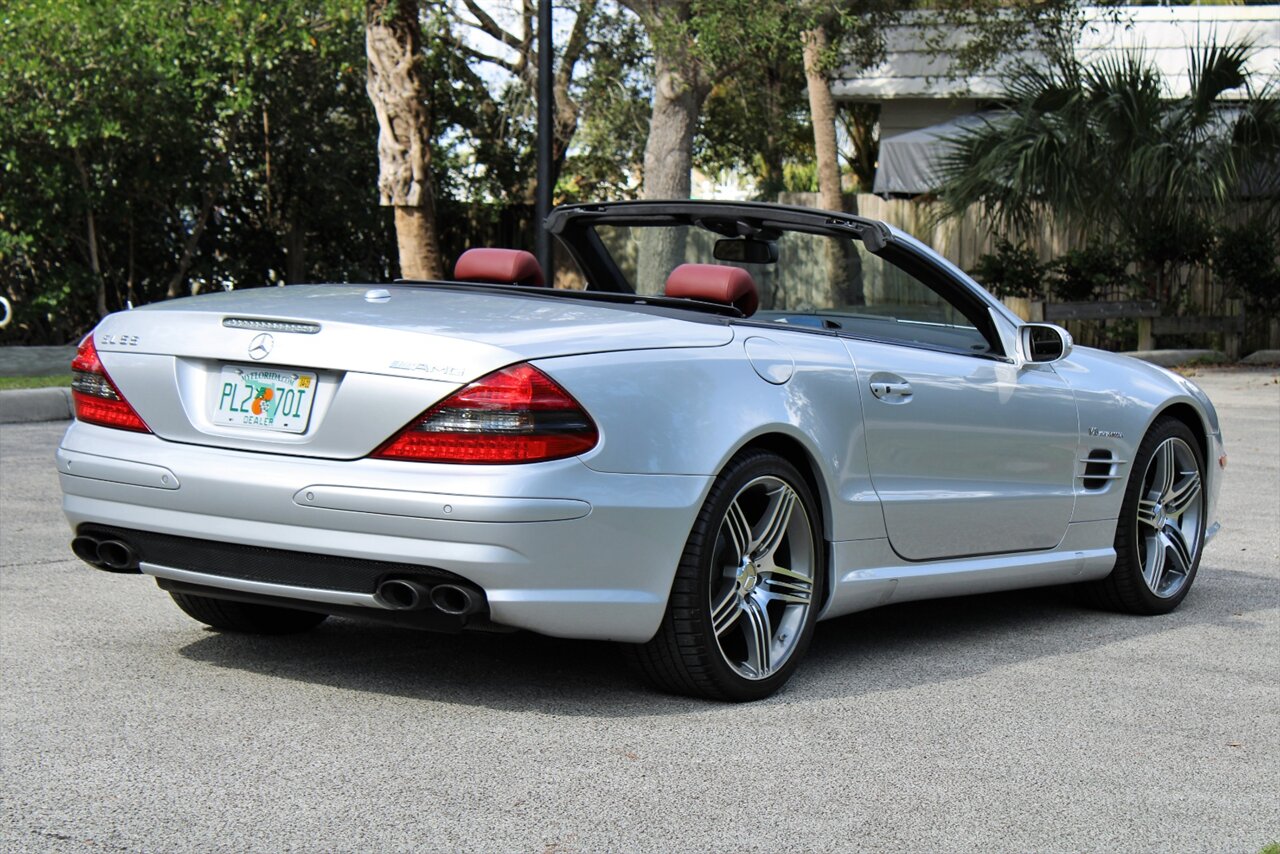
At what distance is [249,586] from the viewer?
4.56m

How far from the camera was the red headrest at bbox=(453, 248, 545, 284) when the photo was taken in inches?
226

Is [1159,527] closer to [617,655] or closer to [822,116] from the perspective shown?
[617,655]

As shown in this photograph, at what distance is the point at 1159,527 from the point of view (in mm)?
6688

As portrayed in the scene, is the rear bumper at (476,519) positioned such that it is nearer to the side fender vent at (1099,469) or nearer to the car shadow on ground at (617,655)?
the car shadow on ground at (617,655)

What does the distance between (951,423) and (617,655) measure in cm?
130

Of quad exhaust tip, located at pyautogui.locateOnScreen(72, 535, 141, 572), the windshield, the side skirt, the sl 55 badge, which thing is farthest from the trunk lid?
the windshield

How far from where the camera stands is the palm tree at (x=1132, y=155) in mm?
20641

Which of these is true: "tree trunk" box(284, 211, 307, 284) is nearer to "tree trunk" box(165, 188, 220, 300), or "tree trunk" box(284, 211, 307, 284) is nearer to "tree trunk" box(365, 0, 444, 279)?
"tree trunk" box(165, 188, 220, 300)

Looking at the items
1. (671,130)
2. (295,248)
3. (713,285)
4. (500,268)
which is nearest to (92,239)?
(295,248)

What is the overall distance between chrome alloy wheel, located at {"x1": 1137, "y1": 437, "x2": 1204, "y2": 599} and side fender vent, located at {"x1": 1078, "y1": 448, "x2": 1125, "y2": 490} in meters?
0.27

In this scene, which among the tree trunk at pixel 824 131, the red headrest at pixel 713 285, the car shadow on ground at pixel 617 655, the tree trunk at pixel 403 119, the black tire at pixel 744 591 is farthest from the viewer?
the tree trunk at pixel 824 131

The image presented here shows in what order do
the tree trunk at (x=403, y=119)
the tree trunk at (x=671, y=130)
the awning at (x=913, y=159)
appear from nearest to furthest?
the tree trunk at (x=403, y=119) < the tree trunk at (x=671, y=130) < the awning at (x=913, y=159)

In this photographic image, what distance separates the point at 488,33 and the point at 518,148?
230cm

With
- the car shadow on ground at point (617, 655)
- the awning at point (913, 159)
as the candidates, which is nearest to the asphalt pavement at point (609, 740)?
the car shadow on ground at point (617, 655)
